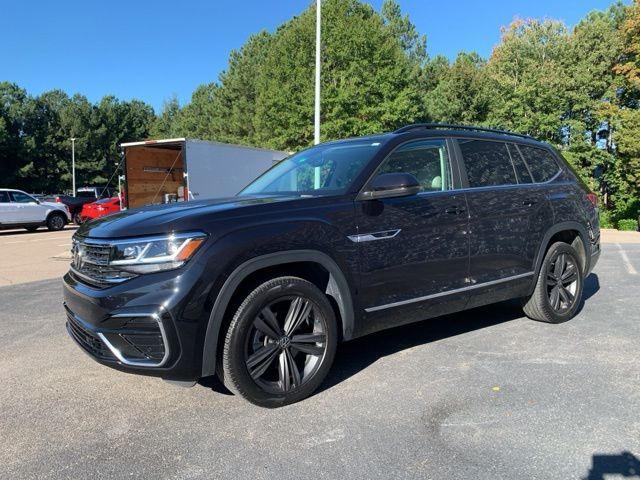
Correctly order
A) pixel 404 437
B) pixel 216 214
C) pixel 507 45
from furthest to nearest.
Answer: pixel 507 45 → pixel 216 214 → pixel 404 437

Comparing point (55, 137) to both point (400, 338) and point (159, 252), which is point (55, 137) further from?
point (159, 252)

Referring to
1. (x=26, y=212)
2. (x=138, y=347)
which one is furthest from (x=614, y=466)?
(x=26, y=212)

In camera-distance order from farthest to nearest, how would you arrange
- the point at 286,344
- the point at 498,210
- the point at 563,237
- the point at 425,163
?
1. the point at 563,237
2. the point at 498,210
3. the point at 425,163
4. the point at 286,344

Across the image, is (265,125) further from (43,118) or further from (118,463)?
(43,118)

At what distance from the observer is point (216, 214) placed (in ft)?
10.4

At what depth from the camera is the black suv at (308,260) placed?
2979mm

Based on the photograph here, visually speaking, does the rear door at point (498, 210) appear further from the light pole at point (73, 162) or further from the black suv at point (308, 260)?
the light pole at point (73, 162)

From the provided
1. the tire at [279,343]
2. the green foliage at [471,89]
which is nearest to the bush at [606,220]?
the green foliage at [471,89]

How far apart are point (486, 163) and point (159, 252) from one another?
9.94 feet

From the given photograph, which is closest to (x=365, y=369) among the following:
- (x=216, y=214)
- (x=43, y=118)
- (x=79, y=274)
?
(x=216, y=214)

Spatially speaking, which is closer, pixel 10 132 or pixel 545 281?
pixel 545 281

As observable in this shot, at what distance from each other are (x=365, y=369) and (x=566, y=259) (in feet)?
8.63

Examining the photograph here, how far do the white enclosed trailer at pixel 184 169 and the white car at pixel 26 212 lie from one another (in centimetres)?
877

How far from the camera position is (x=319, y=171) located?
4266mm
